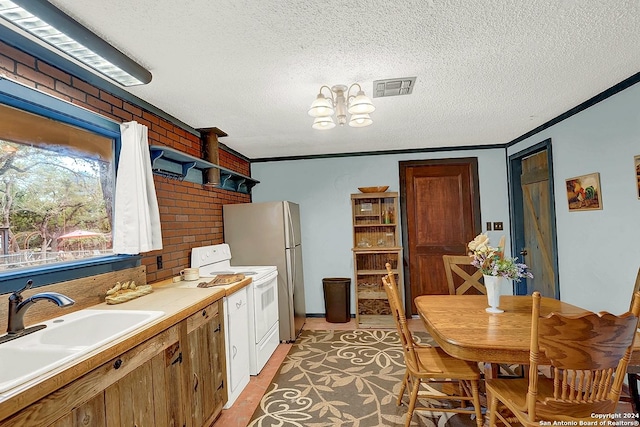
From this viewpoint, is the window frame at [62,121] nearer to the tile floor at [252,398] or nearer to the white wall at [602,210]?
the tile floor at [252,398]

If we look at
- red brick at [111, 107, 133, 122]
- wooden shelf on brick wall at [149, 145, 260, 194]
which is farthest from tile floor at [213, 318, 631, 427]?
red brick at [111, 107, 133, 122]

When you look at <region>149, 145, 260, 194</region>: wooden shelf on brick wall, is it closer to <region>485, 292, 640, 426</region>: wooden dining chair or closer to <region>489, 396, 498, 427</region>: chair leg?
<region>485, 292, 640, 426</region>: wooden dining chair

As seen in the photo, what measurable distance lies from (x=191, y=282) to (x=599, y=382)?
2.58 meters

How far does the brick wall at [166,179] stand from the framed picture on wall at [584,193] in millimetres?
3544

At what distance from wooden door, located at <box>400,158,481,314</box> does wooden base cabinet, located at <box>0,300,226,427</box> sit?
301 centimetres

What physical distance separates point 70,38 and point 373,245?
3836mm

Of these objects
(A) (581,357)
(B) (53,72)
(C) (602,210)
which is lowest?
(A) (581,357)

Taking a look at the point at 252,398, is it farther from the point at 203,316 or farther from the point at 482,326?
the point at 482,326

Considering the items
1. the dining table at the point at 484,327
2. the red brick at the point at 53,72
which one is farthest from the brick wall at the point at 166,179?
the dining table at the point at 484,327

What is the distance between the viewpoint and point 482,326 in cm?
189

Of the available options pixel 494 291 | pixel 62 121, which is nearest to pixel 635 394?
pixel 494 291

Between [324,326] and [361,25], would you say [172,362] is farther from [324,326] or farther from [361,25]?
[324,326]

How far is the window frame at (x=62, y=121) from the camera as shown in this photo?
1.49 m

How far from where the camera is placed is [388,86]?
232 centimetres
